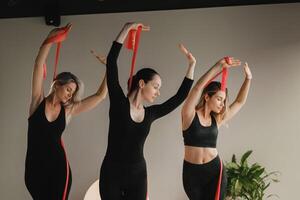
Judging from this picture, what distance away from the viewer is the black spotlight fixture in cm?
331

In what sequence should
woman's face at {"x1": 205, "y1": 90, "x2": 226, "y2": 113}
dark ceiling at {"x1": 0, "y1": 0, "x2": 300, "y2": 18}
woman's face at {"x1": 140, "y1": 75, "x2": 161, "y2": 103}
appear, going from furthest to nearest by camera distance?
dark ceiling at {"x1": 0, "y1": 0, "x2": 300, "y2": 18}
woman's face at {"x1": 205, "y1": 90, "x2": 226, "y2": 113}
woman's face at {"x1": 140, "y1": 75, "x2": 161, "y2": 103}

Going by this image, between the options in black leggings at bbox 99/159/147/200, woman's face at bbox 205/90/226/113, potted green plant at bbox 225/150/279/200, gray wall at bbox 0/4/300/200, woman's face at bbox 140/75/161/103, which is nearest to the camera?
black leggings at bbox 99/159/147/200

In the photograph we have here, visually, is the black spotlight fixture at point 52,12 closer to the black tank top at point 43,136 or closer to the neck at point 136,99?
the black tank top at point 43,136

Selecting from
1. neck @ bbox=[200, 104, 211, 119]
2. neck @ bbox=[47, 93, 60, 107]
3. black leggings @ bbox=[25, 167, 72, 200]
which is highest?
neck @ bbox=[47, 93, 60, 107]

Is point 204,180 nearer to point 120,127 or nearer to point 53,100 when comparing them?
point 120,127

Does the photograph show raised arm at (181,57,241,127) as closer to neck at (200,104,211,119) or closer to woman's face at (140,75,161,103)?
neck at (200,104,211,119)

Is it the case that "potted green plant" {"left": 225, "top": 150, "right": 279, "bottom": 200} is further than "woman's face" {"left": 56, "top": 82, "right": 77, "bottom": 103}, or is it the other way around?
"potted green plant" {"left": 225, "top": 150, "right": 279, "bottom": 200}

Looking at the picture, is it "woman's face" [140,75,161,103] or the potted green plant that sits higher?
"woman's face" [140,75,161,103]

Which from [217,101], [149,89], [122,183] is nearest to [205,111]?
[217,101]

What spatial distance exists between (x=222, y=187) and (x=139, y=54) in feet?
4.50

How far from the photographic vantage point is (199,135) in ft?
7.47

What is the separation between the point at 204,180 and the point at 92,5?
1.75 metres

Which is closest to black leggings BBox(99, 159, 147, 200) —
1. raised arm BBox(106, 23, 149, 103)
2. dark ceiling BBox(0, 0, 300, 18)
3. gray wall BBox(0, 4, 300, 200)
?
raised arm BBox(106, 23, 149, 103)

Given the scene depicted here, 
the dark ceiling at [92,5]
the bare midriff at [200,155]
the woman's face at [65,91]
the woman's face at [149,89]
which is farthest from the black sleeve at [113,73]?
the dark ceiling at [92,5]
